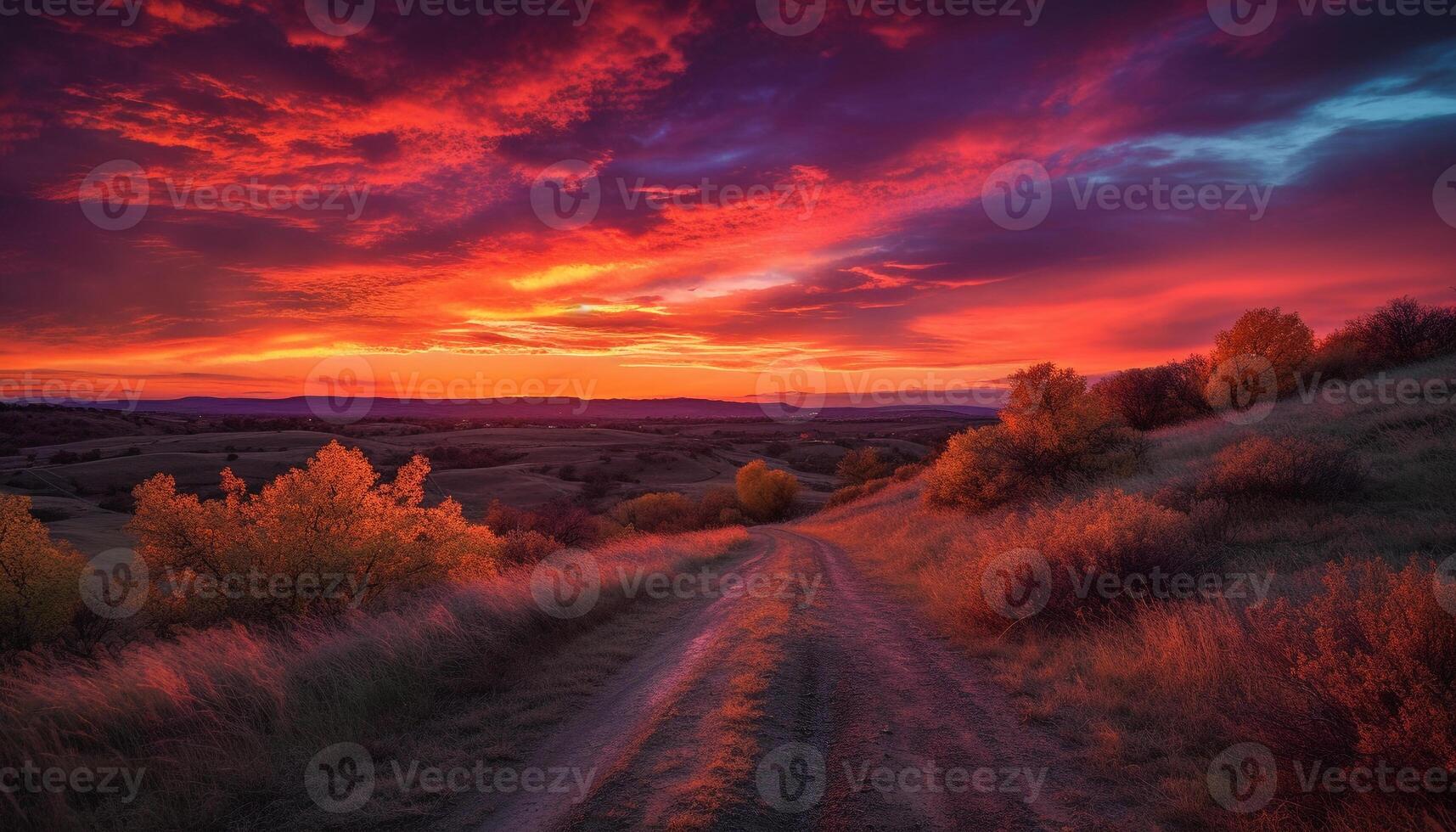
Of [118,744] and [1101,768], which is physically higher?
[118,744]

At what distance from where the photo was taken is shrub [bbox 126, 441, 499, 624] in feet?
36.5

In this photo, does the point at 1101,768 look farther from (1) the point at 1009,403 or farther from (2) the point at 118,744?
(1) the point at 1009,403

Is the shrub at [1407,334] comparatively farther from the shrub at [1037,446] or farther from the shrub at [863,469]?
the shrub at [863,469]

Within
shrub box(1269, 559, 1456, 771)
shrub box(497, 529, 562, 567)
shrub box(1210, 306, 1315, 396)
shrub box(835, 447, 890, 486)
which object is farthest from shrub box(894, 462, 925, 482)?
shrub box(1269, 559, 1456, 771)

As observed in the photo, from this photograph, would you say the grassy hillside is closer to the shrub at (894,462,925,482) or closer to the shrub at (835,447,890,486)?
the shrub at (894,462,925,482)

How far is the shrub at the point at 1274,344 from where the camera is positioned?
25531 millimetres

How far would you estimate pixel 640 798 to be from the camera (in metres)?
4.76

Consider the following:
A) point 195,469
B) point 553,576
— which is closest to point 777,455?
point 195,469

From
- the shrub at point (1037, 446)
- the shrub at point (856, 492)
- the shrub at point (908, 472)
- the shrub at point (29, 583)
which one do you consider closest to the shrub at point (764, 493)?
the shrub at point (856, 492)

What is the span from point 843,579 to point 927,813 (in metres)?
11.3

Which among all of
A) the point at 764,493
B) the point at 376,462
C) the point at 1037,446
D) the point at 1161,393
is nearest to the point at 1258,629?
the point at 1037,446

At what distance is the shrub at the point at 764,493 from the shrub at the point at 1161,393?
29999mm

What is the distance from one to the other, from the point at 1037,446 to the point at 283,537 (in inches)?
761

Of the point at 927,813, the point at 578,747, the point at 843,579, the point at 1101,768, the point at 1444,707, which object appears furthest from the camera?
the point at 843,579
